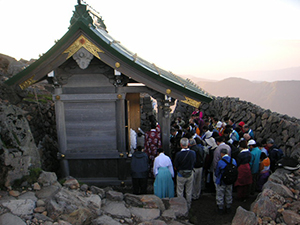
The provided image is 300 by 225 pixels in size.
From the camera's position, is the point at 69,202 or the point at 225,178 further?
the point at 225,178

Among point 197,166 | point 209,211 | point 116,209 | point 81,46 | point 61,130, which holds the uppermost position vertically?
point 81,46

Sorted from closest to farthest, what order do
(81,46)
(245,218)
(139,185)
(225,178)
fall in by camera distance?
(245,218), (225,178), (81,46), (139,185)

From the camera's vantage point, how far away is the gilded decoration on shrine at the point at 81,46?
691 cm

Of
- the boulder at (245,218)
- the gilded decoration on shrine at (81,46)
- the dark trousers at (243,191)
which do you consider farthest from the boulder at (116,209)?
the gilded decoration on shrine at (81,46)

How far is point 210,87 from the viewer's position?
114 meters

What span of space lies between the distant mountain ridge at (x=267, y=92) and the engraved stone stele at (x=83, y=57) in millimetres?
75365

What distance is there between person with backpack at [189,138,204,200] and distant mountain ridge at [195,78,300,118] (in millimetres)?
73377

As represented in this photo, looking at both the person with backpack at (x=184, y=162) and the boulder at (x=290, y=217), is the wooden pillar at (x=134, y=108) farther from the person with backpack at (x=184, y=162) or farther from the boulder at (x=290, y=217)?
the boulder at (x=290, y=217)

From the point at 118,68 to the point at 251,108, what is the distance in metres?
9.12

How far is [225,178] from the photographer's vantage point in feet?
19.7

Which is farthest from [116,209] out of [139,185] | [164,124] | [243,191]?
[243,191]

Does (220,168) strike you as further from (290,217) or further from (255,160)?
(255,160)

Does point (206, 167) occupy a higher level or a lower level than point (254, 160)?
lower

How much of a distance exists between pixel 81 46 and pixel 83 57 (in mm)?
315
